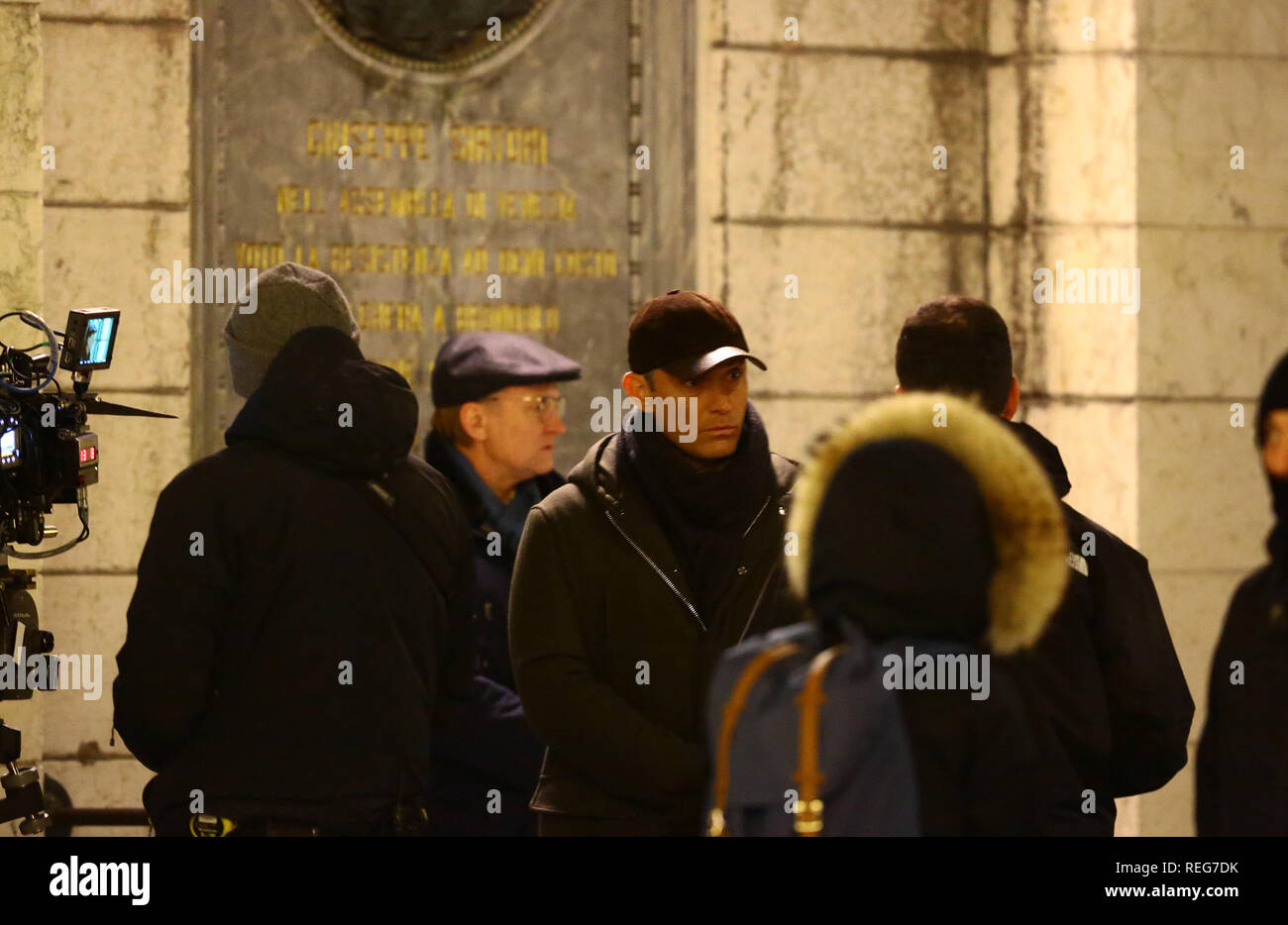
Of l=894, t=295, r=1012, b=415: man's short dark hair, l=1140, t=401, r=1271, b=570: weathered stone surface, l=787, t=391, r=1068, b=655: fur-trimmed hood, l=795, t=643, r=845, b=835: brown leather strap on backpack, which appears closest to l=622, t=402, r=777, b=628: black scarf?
l=894, t=295, r=1012, b=415: man's short dark hair

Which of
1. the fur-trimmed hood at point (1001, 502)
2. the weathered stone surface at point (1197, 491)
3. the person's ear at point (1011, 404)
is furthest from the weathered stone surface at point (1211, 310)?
the fur-trimmed hood at point (1001, 502)

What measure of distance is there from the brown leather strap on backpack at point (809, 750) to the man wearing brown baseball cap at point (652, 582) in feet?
5.20

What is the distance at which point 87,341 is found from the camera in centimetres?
536

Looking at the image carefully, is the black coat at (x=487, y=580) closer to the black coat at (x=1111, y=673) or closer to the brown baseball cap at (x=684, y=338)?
the brown baseball cap at (x=684, y=338)

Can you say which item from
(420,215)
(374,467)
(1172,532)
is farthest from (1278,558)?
(420,215)

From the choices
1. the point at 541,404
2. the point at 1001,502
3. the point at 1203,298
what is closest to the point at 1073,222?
the point at 1203,298

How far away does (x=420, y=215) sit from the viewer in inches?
296

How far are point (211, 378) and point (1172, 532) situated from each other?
3962 millimetres

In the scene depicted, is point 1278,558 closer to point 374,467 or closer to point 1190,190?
point 374,467

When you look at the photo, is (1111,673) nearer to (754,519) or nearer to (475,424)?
(754,519)

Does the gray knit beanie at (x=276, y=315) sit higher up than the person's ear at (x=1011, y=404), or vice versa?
the gray knit beanie at (x=276, y=315)

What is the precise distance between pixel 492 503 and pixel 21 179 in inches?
107

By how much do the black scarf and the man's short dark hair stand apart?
0.42 m

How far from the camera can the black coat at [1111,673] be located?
3.29 metres
